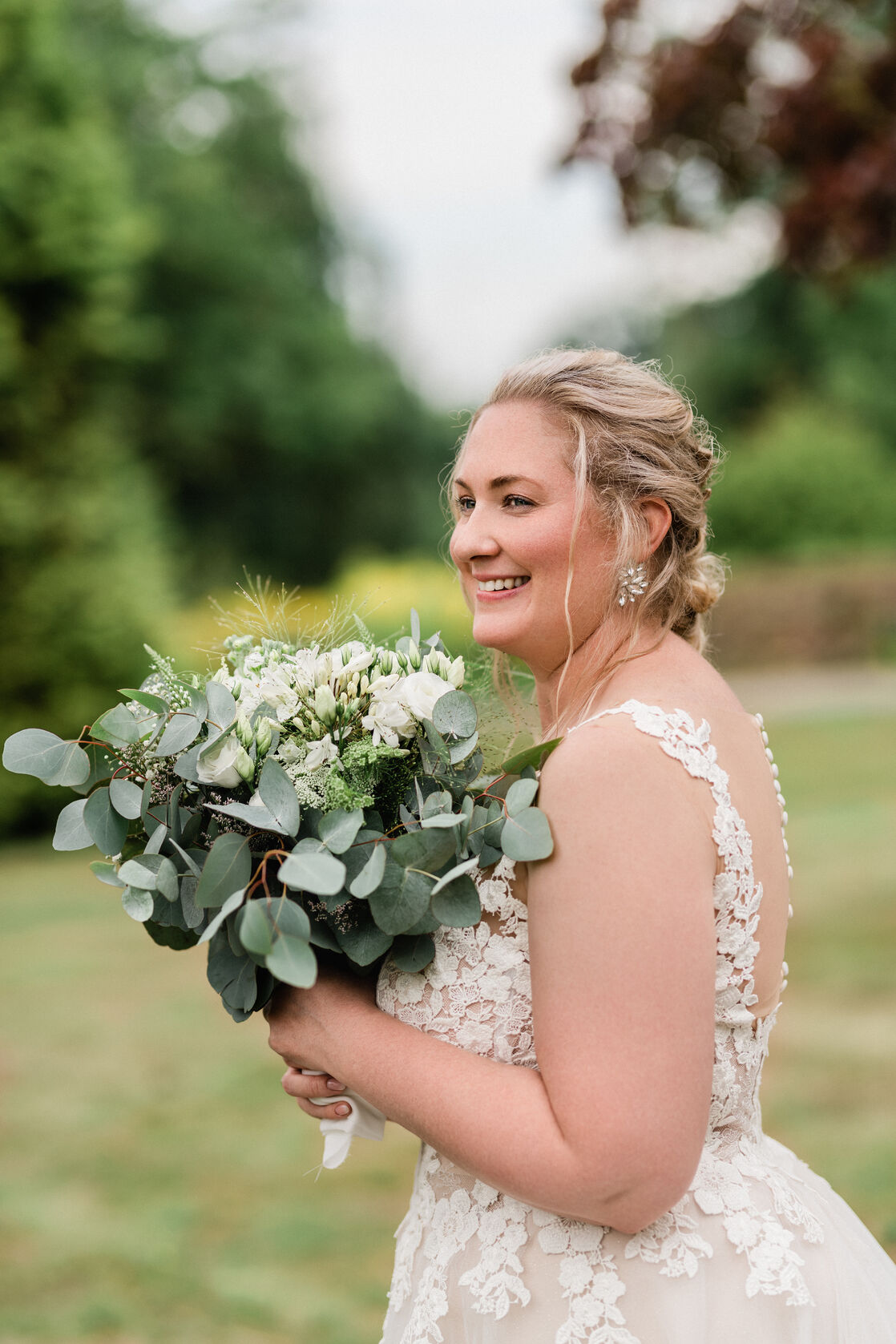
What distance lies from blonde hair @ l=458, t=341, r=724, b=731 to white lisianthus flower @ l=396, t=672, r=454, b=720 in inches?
9.4

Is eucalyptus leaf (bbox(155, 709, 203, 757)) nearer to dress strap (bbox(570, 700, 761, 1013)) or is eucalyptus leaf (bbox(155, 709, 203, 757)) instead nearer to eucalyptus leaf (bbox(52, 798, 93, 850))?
eucalyptus leaf (bbox(52, 798, 93, 850))

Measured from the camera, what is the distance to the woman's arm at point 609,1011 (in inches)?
59.5

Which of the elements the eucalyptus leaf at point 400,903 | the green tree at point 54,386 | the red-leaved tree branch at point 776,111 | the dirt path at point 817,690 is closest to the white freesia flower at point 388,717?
the eucalyptus leaf at point 400,903

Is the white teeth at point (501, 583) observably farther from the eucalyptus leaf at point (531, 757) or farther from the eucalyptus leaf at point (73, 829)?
the eucalyptus leaf at point (73, 829)

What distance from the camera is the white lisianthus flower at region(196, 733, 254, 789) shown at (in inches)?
67.7

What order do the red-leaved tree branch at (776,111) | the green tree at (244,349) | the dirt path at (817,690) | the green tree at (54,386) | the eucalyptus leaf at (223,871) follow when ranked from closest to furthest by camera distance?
1. the eucalyptus leaf at (223,871)
2. the red-leaved tree branch at (776,111)
3. the green tree at (54,386)
4. the dirt path at (817,690)
5. the green tree at (244,349)

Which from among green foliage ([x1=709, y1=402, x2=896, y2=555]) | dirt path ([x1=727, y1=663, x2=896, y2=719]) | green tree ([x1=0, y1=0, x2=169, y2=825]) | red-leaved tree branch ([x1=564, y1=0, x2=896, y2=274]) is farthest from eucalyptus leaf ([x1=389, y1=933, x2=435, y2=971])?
green foliage ([x1=709, y1=402, x2=896, y2=555])

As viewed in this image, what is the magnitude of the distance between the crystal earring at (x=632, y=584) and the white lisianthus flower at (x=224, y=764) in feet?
2.10

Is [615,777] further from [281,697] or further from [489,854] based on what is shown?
[281,697]

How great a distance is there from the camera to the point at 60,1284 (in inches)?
166

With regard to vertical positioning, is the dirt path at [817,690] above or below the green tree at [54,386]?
below

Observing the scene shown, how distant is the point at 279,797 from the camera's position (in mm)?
1659

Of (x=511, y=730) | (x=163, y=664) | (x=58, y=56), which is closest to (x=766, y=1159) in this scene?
Answer: (x=511, y=730)

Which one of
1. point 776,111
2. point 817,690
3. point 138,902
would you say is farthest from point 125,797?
point 817,690
